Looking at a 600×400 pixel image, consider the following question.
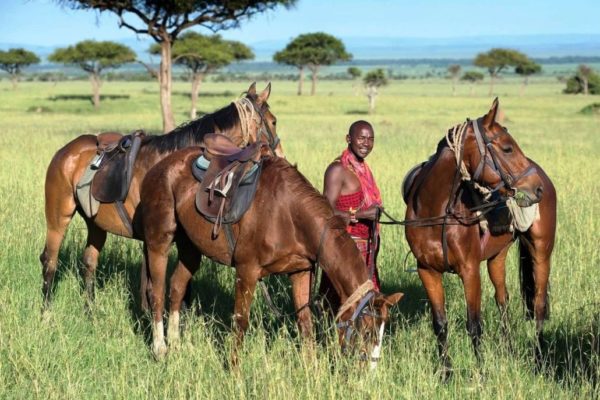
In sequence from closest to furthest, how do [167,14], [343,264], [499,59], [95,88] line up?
[343,264] → [167,14] → [95,88] → [499,59]

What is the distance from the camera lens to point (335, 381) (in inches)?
192

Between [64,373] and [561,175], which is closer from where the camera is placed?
[64,373]

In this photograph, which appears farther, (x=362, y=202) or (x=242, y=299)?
(x=362, y=202)

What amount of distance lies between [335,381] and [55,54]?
62069 mm

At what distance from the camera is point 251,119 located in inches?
275

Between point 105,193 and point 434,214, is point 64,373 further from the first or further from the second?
point 434,214

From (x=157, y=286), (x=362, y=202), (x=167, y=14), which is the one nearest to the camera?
(x=362, y=202)

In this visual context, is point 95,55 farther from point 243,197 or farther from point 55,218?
point 243,197

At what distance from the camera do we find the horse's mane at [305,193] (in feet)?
17.7

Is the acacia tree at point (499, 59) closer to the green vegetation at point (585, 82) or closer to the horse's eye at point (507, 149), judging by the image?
the green vegetation at point (585, 82)

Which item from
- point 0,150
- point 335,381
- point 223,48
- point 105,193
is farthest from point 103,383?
point 223,48

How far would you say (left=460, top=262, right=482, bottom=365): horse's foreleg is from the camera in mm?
5824

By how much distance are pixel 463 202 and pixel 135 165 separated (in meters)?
2.94

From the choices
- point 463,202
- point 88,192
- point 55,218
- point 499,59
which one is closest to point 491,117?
point 463,202
